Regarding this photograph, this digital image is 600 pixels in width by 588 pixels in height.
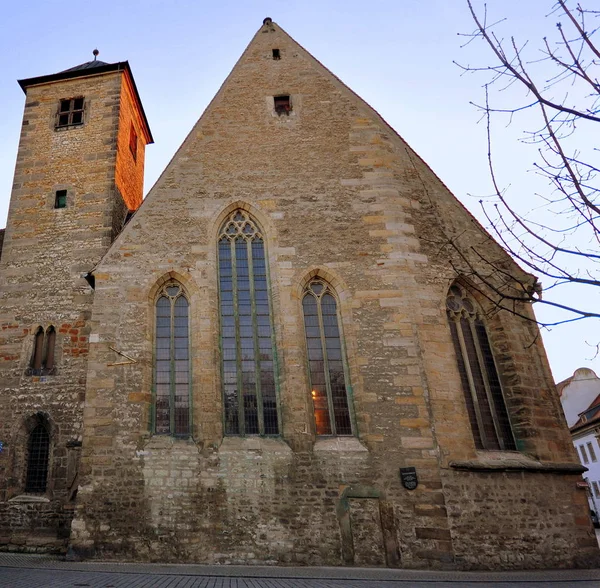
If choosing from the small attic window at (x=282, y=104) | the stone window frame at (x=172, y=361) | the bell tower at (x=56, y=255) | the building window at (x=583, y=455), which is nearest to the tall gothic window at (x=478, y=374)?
the stone window frame at (x=172, y=361)

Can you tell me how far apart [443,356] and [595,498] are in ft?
90.0

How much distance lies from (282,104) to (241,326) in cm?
626

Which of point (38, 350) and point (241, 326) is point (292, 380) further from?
point (38, 350)

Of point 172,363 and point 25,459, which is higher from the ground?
point 172,363

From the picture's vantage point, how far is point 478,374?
11.8 metres

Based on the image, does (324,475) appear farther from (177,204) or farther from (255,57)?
(255,57)

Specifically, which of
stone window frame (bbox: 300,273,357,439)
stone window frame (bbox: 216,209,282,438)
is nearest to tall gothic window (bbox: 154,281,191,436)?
stone window frame (bbox: 216,209,282,438)

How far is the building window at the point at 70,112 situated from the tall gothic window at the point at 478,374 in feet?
41.5

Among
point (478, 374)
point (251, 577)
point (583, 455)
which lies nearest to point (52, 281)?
point (251, 577)

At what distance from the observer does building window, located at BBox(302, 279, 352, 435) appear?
1083cm

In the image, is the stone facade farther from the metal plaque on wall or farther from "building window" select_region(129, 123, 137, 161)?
"building window" select_region(129, 123, 137, 161)

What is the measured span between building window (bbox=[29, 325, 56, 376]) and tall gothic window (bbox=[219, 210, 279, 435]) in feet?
16.0

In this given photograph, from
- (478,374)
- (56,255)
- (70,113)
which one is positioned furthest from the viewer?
(70,113)

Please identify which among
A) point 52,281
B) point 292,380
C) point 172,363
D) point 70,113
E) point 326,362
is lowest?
point 292,380
